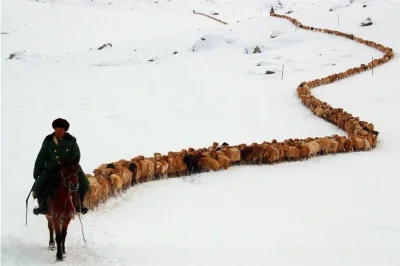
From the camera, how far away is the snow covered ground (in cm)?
703

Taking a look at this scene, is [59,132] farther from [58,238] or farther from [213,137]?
[213,137]

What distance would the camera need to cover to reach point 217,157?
1101cm

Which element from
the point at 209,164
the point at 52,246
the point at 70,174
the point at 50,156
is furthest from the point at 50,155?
the point at 209,164

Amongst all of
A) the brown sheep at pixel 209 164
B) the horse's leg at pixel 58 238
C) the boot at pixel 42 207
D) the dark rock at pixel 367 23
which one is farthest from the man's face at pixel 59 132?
the dark rock at pixel 367 23

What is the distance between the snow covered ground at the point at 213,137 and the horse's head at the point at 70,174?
1116 mm

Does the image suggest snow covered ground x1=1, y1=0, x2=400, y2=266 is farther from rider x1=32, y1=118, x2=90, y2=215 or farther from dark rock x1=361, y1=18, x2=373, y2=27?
rider x1=32, y1=118, x2=90, y2=215

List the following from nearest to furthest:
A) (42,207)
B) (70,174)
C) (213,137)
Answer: (70,174) → (42,207) → (213,137)

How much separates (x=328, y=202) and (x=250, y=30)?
102 feet

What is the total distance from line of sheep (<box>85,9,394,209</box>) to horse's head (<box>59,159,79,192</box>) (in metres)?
2.31

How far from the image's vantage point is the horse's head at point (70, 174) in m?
5.71

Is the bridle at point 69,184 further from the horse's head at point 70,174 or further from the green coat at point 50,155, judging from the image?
the green coat at point 50,155

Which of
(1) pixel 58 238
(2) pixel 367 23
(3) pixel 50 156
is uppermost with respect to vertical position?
(2) pixel 367 23

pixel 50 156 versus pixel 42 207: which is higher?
pixel 50 156

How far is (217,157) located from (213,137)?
3815mm
